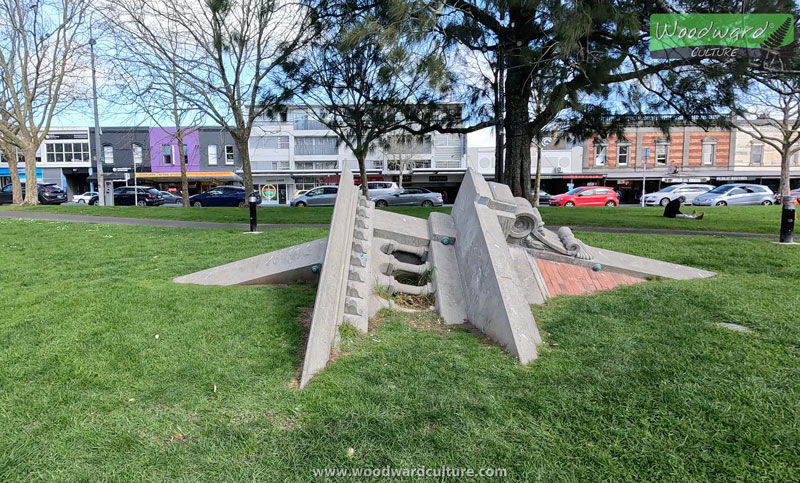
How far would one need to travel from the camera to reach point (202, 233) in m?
9.50

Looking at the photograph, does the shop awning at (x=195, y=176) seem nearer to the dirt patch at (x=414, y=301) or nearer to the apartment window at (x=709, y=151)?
the dirt patch at (x=414, y=301)

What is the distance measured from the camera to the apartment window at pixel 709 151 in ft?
112

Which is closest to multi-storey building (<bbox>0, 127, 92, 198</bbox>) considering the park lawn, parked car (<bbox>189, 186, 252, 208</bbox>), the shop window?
the shop window

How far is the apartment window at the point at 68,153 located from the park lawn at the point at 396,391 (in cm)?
4222

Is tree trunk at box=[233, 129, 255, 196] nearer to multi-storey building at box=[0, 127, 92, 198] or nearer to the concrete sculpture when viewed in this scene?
the concrete sculpture

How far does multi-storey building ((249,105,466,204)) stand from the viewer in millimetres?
37188

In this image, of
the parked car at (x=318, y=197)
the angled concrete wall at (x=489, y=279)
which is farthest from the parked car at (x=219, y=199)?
the angled concrete wall at (x=489, y=279)

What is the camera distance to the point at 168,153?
38094 mm

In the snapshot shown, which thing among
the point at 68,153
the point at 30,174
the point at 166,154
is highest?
the point at 68,153

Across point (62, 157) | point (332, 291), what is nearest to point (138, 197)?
point (62, 157)

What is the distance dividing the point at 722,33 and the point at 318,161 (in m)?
34.3

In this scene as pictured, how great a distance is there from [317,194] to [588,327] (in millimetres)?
23036

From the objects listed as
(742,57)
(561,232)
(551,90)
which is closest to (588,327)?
(561,232)

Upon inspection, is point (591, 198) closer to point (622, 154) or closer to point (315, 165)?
point (622, 154)
